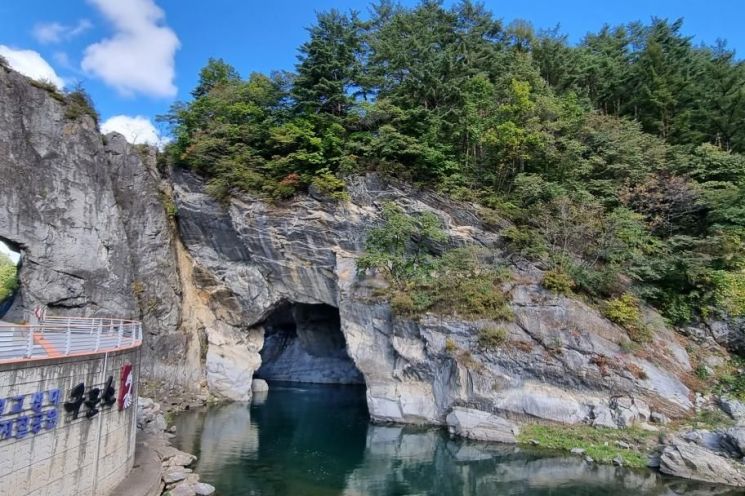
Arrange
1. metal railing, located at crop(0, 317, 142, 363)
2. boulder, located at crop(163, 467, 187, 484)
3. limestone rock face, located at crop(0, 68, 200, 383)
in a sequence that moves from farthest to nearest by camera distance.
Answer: limestone rock face, located at crop(0, 68, 200, 383) → boulder, located at crop(163, 467, 187, 484) → metal railing, located at crop(0, 317, 142, 363)

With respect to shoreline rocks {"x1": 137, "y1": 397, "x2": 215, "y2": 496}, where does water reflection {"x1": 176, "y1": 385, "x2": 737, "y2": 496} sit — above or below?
below

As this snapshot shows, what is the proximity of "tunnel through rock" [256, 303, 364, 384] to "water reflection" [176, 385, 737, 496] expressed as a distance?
39.1 ft

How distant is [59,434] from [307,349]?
1052 inches

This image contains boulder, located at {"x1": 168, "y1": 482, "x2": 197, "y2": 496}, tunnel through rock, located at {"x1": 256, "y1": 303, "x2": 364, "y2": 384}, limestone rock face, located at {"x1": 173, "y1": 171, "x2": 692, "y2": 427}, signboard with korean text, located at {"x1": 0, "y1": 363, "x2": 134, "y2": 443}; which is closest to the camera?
signboard with korean text, located at {"x1": 0, "y1": 363, "x2": 134, "y2": 443}

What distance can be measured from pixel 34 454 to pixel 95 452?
177 centimetres

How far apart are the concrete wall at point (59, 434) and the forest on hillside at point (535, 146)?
15.0 metres

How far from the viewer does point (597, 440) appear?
15.7 m

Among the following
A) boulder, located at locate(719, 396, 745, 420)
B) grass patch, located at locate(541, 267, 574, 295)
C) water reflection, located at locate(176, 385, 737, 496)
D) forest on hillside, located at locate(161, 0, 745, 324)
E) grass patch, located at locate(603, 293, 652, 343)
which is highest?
forest on hillside, located at locate(161, 0, 745, 324)

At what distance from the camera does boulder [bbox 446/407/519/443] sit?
16.8 metres

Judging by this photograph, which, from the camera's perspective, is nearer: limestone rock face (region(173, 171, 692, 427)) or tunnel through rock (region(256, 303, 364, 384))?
limestone rock face (region(173, 171, 692, 427))

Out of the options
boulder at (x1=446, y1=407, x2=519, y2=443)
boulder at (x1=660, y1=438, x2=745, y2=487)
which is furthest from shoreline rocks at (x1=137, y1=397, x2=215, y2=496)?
boulder at (x1=660, y1=438, x2=745, y2=487)

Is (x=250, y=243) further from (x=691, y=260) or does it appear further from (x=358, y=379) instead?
(x=691, y=260)

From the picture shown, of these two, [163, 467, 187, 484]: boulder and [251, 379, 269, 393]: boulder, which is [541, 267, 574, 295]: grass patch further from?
[251, 379, 269, 393]: boulder

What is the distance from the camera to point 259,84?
26875mm
